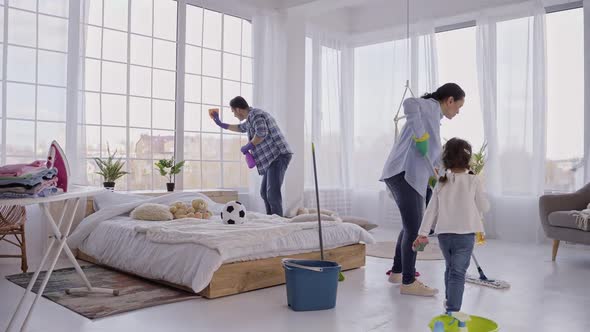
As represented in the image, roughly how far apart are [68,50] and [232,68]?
1.96m

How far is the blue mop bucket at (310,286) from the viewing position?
8.63ft

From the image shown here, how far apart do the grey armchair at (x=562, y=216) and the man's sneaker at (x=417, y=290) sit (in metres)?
1.75

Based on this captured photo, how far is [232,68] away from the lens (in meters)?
5.92

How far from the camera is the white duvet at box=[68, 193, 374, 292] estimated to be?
2.88 m

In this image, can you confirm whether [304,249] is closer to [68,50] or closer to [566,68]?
[68,50]

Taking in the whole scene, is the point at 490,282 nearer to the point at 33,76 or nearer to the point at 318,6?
the point at 33,76

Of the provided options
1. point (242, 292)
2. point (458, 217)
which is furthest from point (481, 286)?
point (242, 292)

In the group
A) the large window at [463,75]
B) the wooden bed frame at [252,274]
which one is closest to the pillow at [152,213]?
the wooden bed frame at [252,274]

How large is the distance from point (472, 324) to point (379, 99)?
5.02m

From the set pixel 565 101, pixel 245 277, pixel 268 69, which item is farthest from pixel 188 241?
pixel 565 101

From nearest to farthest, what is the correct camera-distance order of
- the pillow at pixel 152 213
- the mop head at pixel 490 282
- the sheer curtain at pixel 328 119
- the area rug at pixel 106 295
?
the area rug at pixel 106 295 → the mop head at pixel 490 282 → the pillow at pixel 152 213 → the sheer curtain at pixel 328 119

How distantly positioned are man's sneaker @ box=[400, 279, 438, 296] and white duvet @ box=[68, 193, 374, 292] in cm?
67

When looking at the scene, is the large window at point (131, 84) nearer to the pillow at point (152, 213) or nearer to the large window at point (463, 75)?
the pillow at point (152, 213)

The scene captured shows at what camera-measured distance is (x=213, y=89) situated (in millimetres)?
5750
